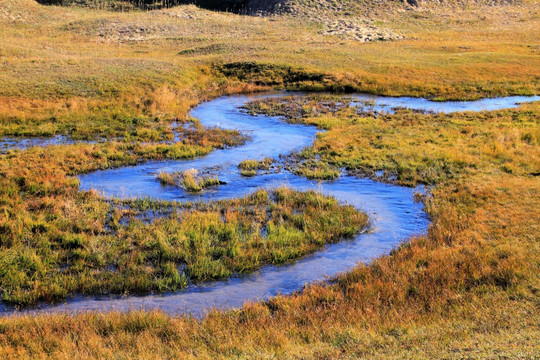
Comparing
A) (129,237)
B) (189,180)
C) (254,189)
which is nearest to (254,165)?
(254,189)

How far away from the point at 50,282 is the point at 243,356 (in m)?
6.50

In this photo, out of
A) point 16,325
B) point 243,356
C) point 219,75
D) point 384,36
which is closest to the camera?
point 243,356

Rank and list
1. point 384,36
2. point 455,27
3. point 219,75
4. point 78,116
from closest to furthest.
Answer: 1. point 78,116
2. point 219,75
3. point 384,36
4. point 455,27

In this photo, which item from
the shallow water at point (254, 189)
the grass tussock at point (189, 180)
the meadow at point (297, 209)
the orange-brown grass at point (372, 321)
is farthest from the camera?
the grass tussock at point (189, 180)

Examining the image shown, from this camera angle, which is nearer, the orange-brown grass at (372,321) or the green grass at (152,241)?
the orange-brown grass at (372,321)

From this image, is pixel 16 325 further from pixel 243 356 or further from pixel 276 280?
pixel 276 280

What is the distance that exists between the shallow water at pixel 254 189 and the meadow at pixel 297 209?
1.69 ft

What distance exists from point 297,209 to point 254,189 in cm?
300

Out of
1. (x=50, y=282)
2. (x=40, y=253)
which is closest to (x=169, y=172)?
(x=40, y=253)

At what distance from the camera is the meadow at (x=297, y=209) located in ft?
30.0

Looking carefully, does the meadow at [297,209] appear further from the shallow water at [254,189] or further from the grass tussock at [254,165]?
the shallow water at [254,189]

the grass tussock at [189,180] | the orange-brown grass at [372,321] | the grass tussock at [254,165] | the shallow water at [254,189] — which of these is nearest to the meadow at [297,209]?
the orange-brown grass at [372,321]

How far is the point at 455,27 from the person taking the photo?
3408 inches

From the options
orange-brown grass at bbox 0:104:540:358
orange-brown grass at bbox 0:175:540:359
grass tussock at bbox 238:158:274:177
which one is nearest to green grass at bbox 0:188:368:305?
orange-brown grass at bbox 0:104:540:358
